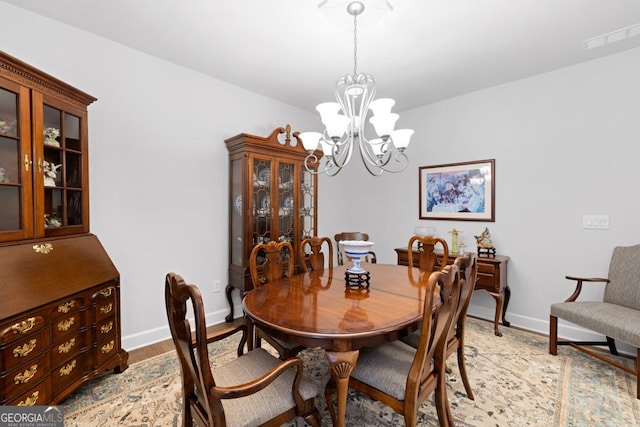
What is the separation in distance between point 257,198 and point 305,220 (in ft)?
2.37

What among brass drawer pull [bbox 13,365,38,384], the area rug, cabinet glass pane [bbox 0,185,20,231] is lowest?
the area rug

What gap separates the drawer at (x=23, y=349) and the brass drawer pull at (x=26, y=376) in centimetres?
6

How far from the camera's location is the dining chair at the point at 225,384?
1.00 metres

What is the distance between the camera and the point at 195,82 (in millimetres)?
2900

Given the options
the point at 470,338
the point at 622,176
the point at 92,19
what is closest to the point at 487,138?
the point at 622,176

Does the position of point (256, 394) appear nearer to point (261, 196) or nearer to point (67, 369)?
point (67, 369)

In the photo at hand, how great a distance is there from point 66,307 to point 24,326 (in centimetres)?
26

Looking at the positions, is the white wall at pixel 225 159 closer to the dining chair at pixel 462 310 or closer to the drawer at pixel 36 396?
the drawer at pixel 36 396

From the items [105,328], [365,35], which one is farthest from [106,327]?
[365,35]

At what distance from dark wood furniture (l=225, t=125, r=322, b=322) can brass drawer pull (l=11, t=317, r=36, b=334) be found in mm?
1622

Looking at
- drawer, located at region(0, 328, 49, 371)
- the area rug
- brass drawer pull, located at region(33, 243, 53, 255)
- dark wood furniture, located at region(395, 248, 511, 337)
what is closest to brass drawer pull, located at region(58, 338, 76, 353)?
drawer, located at region(0, 328, 49, 371)

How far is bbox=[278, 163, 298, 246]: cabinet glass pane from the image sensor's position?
→ 10.6ft

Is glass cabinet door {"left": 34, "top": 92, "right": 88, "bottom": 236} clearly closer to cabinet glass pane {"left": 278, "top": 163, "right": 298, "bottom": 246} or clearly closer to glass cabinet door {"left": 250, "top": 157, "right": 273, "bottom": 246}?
glass cabinet door {"left": 250, "top": 157, "right": 273, "bottom": 246}

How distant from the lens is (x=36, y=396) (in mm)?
1513
